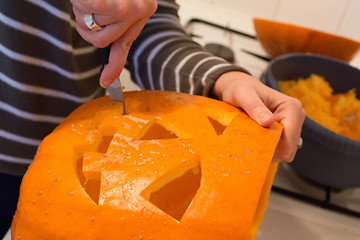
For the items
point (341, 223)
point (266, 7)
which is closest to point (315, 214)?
point (341, 223)

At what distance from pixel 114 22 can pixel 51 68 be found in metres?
0.23

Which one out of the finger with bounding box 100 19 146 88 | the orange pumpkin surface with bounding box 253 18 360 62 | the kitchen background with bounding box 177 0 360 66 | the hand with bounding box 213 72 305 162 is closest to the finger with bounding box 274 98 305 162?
the hand with bounding box 213 72 305 162

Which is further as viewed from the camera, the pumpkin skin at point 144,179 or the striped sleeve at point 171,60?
the striped sleeve at point 171,60

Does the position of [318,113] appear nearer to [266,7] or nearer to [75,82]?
[75,82]

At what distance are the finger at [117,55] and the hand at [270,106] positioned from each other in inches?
6.3

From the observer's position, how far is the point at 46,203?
265 mm

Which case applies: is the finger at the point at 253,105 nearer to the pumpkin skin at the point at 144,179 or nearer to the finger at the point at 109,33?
the pumpkin skin at the point at 144,179

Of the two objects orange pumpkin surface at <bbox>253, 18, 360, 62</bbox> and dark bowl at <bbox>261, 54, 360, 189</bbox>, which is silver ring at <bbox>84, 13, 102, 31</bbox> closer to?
dark bowl at <bbox>261, 54, 360, 189</bbox>

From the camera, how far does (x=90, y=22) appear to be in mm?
299

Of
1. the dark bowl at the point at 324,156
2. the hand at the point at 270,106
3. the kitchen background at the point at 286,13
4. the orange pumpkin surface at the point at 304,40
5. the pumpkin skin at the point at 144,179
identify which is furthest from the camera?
the kitchen background at the point at 286,13

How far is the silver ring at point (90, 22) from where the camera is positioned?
30cm

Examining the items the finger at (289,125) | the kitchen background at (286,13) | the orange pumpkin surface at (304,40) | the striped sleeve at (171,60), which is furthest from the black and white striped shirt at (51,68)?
the kitchen background at (286,13)

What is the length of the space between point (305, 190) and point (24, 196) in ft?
1.71

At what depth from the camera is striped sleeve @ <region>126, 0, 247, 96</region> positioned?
48cm
